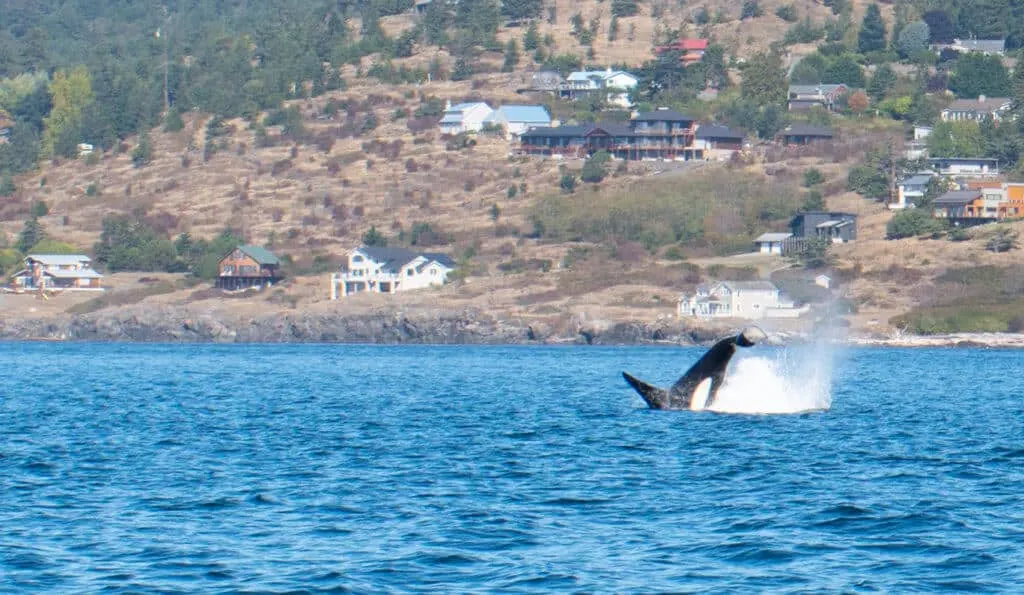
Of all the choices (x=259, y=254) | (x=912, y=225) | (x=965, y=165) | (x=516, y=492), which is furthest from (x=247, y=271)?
(x=516, y=492)

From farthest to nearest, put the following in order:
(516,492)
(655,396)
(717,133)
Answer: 1. (717,133)
2. (655,396)
3. (516,492)

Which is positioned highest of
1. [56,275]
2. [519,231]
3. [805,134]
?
[805,134]

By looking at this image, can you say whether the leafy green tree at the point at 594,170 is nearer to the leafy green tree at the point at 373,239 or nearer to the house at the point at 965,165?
the leafy green tree at the point at 373,239

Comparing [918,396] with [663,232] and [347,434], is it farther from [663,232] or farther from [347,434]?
[663,232]

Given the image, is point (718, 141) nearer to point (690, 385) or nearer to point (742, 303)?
point (742, 303)

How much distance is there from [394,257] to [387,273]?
2430mm

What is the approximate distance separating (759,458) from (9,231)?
530ft

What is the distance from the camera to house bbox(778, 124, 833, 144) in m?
193

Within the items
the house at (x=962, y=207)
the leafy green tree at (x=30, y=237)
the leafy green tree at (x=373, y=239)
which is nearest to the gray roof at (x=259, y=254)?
the leafy green tree at (x=373, y=239)

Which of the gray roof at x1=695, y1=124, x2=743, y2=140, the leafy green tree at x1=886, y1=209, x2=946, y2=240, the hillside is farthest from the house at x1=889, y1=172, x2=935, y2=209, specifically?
the gray roof at x1=695, y1=124, x2=743, y2=140

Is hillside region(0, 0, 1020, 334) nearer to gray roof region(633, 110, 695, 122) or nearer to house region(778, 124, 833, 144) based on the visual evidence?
house region(778, 124, 833, 144)

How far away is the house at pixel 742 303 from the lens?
433 ft

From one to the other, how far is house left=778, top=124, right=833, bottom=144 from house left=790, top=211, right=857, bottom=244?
3622cm

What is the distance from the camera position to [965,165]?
593 feet
